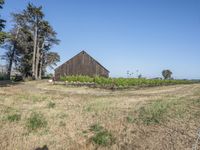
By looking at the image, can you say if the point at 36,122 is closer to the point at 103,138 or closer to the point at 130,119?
the point at 103,138

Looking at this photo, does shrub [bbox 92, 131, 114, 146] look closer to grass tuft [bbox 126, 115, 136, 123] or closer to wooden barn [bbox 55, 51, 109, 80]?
grass tuft [bbox 126, 115, 136, 123]

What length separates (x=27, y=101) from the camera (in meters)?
20.5

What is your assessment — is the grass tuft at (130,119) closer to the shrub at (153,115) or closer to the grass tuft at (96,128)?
the shrub at (153,115)

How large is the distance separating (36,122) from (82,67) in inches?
1590

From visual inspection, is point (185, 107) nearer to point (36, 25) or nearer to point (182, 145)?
point (182, 145)

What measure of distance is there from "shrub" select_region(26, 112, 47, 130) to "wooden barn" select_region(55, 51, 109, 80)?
38815 mm

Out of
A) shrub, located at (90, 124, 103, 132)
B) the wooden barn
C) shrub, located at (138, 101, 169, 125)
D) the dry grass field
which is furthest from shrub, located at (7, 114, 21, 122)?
the wooden barn

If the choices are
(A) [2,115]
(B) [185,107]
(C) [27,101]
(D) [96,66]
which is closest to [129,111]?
(B) [185,107]

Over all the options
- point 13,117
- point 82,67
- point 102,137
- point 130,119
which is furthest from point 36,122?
point 82,67

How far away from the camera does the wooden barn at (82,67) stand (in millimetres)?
53844

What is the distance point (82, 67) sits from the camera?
5409 centimetres

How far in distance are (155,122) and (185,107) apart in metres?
3.47

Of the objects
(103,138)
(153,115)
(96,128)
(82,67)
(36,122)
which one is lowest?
(103,138)

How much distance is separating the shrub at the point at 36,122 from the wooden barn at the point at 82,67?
38.8m
